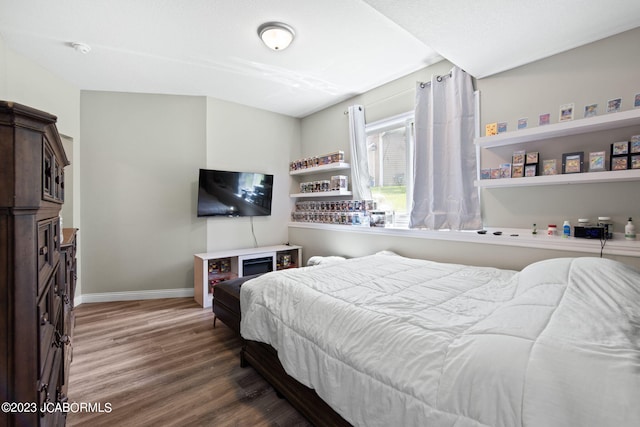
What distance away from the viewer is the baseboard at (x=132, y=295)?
3520 millimetres

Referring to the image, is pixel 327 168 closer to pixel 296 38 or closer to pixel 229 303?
pixel 296 38

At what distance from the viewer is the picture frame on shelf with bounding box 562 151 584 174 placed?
2.03m

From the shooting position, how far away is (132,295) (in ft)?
11.9

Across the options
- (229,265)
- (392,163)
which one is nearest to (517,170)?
(392,163)

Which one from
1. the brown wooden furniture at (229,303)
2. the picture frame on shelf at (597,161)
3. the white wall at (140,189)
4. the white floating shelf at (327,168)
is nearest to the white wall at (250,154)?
the white wall at (140,189)

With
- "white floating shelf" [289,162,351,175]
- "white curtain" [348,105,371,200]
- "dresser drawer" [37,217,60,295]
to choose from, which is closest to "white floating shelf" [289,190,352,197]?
"white curtain" [348,105,371,200]

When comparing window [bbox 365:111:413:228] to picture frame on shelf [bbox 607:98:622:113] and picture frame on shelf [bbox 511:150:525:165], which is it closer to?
picture frame on shelf [bbox 511:150:525:165]

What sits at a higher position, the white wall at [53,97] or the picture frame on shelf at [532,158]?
the white wall at [53,97]

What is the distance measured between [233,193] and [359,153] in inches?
74.2

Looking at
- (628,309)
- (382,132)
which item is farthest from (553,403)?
(382,132)

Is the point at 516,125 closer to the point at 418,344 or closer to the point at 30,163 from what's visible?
the point at 418,344

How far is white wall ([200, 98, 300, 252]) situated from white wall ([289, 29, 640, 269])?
81.3 inches

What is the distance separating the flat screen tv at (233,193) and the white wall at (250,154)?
0.60 ft

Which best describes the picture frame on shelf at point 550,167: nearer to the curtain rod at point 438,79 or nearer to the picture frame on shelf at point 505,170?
the picture frame on shelf at point 505,170
